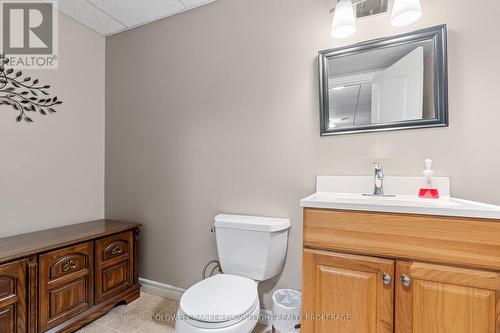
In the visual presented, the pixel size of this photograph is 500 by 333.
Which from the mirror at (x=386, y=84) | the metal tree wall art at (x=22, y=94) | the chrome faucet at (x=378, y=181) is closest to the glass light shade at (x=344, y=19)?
the mirror at (x=386, y=84)

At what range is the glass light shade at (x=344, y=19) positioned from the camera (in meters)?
1.34

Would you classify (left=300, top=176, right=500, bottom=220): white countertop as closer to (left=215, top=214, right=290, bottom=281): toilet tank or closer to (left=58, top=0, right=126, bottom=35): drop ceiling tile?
(left=215, top=214, right=290, bottom=281): toilet tank

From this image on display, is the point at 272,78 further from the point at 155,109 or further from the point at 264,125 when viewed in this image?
the point at 155,109

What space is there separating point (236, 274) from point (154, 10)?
83.4 inches

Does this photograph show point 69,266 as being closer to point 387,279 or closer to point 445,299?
point 387,279

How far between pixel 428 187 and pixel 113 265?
215 centimetres

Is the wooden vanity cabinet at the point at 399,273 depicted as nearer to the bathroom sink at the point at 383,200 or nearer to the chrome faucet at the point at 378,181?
the bathroom sink at the point at 383,200

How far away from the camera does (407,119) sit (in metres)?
1.35

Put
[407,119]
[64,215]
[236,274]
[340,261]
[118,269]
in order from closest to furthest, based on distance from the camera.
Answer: [340,261]
[407,119]
[236,274]
[118,269]
[64,215]

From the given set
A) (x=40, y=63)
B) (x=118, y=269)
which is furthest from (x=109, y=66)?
(x=118, y=269)

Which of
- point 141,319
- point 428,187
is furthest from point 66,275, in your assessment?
point 428,187

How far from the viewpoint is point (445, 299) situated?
916 millimetres

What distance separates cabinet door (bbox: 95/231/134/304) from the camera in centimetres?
172

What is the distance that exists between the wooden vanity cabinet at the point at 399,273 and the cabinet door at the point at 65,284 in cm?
147
